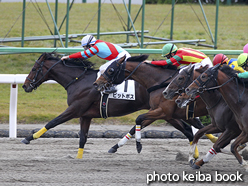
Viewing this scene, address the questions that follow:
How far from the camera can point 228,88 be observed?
15.5 feet

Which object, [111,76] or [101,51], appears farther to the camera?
[101,51]

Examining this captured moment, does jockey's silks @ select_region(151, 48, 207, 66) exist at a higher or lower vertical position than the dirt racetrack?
higher

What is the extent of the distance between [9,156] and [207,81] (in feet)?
10.0

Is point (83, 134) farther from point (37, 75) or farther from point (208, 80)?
point (208, 80)

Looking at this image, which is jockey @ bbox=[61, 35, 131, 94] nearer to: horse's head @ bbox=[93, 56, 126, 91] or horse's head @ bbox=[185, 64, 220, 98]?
horse's head @ bbox=[93, 56, 126, 91]

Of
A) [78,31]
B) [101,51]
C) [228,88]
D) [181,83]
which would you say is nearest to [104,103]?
[101,51]

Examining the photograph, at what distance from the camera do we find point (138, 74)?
5.81m

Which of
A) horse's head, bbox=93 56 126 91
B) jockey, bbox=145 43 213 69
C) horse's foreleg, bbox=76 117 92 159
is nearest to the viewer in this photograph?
horse's head, bbox=93 56 126 91

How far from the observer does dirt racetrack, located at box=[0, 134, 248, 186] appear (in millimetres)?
4594

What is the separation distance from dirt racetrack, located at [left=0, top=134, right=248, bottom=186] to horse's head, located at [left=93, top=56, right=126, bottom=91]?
3.51ft

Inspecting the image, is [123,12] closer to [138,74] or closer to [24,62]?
[24,62]

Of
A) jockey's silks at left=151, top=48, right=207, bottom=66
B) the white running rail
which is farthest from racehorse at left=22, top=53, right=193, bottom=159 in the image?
the white running rail

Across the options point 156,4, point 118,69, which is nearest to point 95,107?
point 118,69

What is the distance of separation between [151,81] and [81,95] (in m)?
1.09
